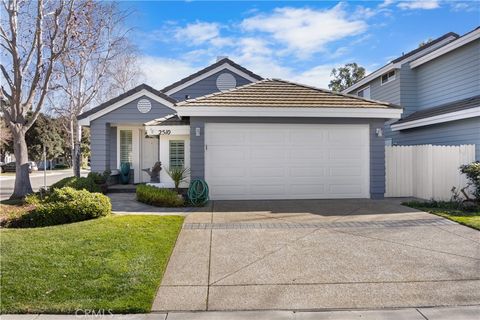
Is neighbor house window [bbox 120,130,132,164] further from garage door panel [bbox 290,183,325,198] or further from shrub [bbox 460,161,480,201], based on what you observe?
shrub [bbox 460,161,480,201]

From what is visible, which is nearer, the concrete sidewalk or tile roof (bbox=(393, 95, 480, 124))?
the concrete sidewalk

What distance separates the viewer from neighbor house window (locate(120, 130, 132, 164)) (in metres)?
16.5

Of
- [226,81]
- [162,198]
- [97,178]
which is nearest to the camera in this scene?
[162,198]

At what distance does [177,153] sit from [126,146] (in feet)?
14.5

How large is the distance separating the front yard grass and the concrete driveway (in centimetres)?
38

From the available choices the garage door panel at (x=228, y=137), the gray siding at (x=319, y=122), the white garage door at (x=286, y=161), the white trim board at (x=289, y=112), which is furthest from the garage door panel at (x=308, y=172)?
the garage door panel at (x=228, y=137)

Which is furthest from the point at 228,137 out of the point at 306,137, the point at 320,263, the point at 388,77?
the point at 388,77

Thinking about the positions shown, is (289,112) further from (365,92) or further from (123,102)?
(365,92)

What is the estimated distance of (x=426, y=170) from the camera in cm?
1202

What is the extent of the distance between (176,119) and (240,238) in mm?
7587

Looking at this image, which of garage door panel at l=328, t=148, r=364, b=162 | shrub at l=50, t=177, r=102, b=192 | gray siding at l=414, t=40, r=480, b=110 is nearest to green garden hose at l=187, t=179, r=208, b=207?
shrub at l=50, t=177, r=102, b=192

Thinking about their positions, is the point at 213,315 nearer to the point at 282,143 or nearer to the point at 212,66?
the point at 282,143

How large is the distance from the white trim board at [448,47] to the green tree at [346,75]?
79.9ft

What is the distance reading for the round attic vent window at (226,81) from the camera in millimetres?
17906
